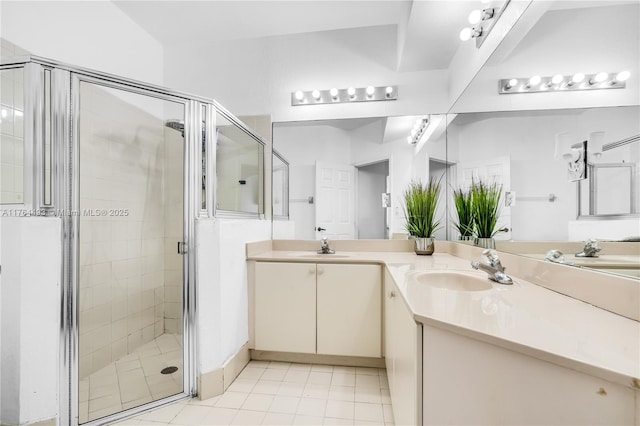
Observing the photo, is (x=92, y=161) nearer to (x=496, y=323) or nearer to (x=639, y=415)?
(x=496, y=323)

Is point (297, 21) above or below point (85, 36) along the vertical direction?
above

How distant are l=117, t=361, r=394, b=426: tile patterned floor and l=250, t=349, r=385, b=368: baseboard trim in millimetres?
39

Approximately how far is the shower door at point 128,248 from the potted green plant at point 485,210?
5.85 ft

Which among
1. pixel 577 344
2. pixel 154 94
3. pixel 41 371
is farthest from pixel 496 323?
pixel 154 94

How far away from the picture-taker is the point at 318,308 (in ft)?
5.95

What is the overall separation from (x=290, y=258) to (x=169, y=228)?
841 millimetres

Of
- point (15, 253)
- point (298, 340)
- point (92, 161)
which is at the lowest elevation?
point (298, 340)

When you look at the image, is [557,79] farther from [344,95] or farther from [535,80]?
[344,95]

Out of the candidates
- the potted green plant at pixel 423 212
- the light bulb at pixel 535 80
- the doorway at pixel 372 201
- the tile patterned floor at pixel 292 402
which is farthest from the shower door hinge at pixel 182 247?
the light bulb at pixel 535 80

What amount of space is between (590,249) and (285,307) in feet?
5.20

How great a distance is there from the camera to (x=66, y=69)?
4.21 feet

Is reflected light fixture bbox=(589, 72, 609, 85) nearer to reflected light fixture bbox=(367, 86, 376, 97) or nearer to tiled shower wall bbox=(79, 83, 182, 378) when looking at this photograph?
reflected light fixture bbox=(367, 86, 376, 97)

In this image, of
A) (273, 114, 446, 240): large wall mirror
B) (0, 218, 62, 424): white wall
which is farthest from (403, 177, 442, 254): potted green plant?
(0, 218, 62, 424): white wall

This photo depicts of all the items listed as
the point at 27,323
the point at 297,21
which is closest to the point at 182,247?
the point at 27,323
